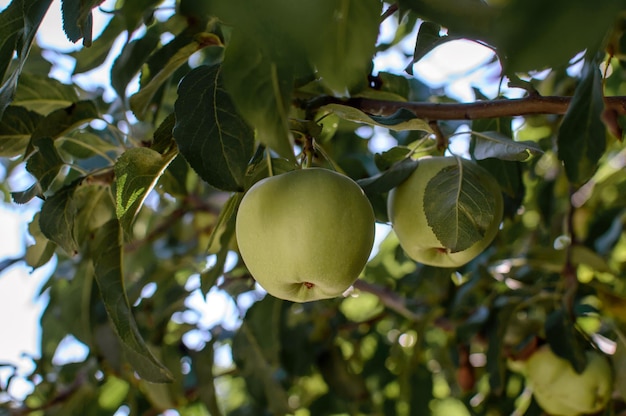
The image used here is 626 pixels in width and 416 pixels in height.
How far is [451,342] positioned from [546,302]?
399 millimetres

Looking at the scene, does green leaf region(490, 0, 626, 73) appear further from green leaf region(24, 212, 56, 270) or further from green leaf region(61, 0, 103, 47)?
green leaf region(24, 212, 56, 270)

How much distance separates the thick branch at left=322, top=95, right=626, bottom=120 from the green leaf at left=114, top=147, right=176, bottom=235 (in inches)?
→ 12.5

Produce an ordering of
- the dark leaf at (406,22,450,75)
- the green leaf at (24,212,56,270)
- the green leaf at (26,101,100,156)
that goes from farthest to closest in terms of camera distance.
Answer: the green leaf at (24,212,56,270), the green leaf at (26,101,100,156), the dark leaf at (406,22,450,75)

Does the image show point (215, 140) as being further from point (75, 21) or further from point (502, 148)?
point (502, 148)

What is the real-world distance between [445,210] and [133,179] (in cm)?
49

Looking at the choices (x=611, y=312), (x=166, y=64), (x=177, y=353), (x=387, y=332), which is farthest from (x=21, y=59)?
(x=387, y=332)

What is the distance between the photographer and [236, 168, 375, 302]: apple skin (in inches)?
36.6

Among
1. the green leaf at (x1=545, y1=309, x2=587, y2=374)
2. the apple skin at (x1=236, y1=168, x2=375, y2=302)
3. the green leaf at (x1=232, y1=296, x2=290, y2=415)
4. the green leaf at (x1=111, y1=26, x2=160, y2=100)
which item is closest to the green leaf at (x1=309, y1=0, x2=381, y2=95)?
the apple skin at (x1=236, y1=168, x2=375, y2=302)

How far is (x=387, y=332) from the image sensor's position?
2.71 meters

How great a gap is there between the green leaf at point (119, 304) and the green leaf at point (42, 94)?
0.33 m

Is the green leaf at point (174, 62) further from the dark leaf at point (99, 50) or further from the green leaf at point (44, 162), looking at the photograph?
the dark leaf at point (99, 50)

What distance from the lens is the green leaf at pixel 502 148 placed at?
3.51ft

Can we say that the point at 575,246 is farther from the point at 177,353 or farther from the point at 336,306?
the point at 177,353

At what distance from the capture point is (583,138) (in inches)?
31.9
